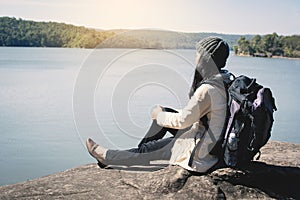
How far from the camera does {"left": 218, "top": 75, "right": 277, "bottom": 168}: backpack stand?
302cm

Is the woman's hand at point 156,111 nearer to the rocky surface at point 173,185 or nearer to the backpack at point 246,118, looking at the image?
the rocky surface at point 173,185

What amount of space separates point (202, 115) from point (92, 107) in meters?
1.77

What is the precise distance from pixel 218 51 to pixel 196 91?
34 centimetres

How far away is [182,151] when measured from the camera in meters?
3.35

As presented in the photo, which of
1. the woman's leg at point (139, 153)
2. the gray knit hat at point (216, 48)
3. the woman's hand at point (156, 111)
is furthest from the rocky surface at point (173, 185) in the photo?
the gray knit hat at point (216, 48)

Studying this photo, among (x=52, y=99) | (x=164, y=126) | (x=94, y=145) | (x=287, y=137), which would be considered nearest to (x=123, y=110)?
(x=94, y=145)

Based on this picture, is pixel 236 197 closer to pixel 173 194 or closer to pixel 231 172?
pixel 231 172

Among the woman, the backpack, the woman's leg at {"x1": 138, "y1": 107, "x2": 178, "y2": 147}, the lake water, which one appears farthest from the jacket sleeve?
the lake water

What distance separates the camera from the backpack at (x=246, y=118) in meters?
3.02

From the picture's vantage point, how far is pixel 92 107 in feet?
15.2

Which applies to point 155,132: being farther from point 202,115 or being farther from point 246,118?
point 246,118

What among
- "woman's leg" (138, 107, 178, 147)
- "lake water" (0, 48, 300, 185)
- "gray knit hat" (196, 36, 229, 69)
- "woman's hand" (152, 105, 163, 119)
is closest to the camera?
"gray knit hat" (196, 36, 229, 69)

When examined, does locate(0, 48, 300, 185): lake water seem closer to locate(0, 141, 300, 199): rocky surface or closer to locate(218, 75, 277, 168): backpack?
locate(218, 75, 277, 168): backpack

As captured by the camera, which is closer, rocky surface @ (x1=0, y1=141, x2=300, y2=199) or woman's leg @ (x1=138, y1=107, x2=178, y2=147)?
rocky surface @ (x1=0, y1=141, x2=300, y2=199)
